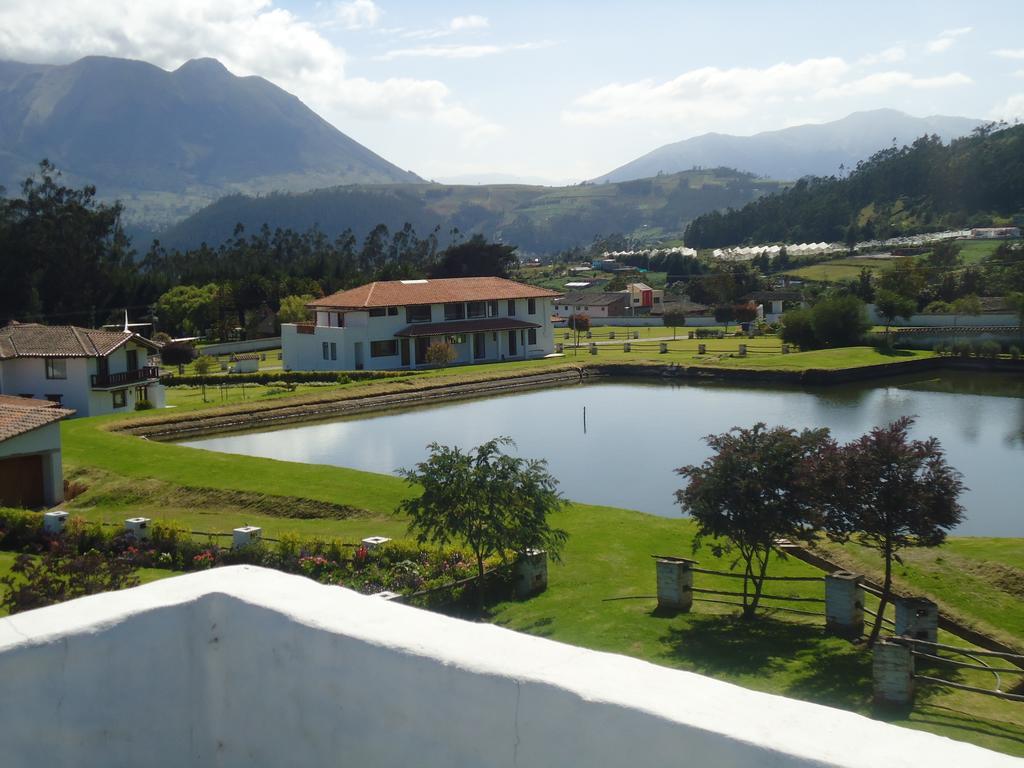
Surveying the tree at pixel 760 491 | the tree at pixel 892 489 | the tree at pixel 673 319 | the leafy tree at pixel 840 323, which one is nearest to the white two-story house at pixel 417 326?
the leafy tree at pixel 840 323

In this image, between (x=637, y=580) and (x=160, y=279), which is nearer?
(x=637, y=580)

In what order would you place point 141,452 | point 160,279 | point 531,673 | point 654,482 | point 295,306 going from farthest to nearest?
point 160,279
point 295,306
point 141,452
point 654,482
point 531,673

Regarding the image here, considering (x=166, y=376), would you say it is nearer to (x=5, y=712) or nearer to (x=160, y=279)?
(x=160, y=279)

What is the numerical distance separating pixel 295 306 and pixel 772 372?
34.0 metres

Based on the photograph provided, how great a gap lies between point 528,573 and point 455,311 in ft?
154

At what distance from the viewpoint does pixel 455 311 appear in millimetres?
62000

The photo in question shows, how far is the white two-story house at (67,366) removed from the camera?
136 feet

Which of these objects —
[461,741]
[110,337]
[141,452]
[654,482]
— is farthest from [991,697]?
[110,337]

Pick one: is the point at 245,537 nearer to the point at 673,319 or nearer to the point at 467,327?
the point at 467,327

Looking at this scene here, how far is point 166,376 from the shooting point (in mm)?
54375

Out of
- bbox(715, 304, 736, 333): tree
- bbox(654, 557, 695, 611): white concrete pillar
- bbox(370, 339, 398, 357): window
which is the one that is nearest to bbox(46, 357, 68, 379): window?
bbox(370, 339, 398, 357): window

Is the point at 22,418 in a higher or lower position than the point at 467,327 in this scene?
lower

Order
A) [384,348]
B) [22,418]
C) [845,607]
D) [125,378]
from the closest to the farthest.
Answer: [845,607], [22,418], [125,378], [384,348]

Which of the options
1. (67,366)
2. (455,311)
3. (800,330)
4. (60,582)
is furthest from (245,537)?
(800,330)
